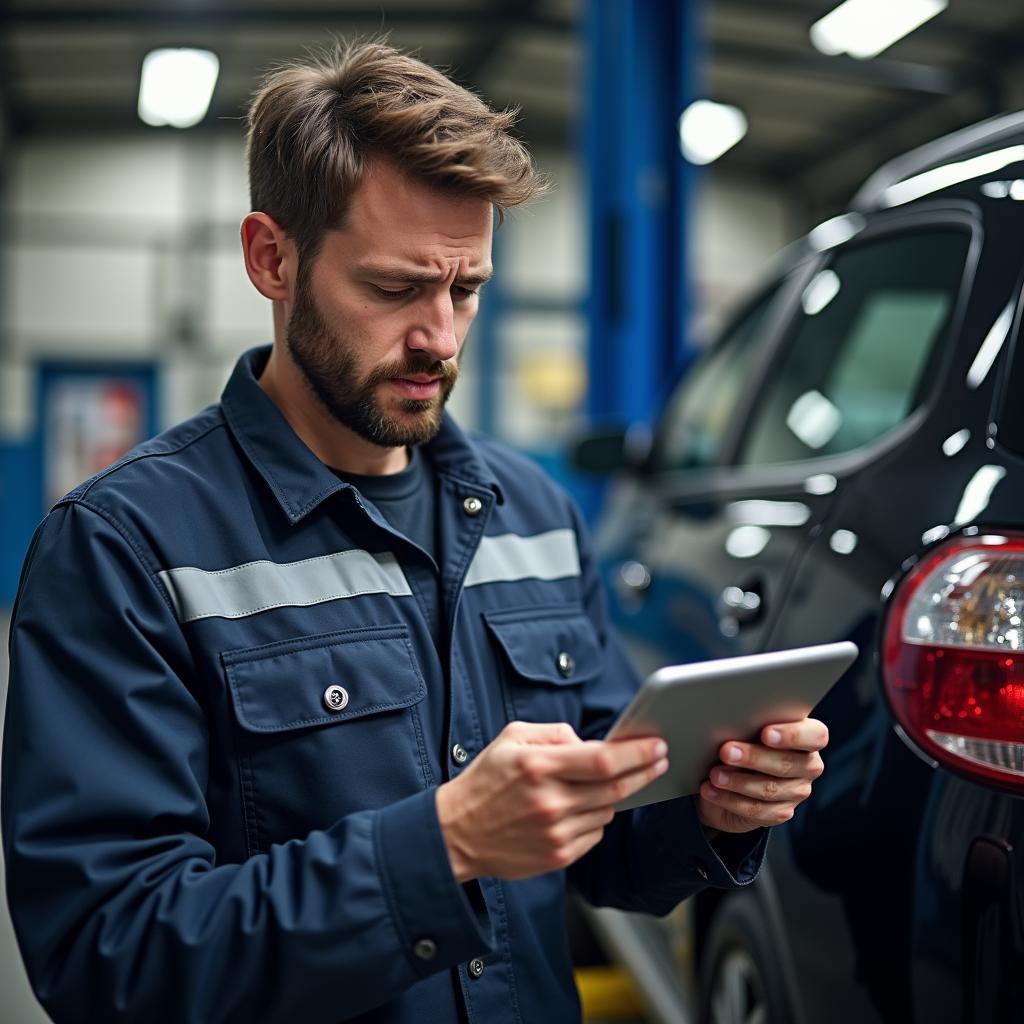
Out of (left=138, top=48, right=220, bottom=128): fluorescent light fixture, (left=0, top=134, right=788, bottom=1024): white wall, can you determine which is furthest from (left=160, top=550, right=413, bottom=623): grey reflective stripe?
(left=0, top=134, right=788, bottom=1024): white wall

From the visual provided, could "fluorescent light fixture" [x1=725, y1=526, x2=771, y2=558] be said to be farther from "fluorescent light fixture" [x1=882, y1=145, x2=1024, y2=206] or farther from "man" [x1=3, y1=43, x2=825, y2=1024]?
"fluorescent light fixture" [x1=882, y1=145, x2=1024, y2=206]

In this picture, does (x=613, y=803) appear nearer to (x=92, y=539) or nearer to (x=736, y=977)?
(x=92, y=539)

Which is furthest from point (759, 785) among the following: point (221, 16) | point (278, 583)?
point (221, 16)

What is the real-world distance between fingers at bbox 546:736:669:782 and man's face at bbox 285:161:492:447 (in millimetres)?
511

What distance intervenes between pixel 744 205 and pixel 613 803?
1472cm

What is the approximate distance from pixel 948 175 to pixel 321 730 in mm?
1308

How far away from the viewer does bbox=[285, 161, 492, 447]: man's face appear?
1377 millimetres

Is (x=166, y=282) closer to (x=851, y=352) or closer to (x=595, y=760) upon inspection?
(x=851, y=352)

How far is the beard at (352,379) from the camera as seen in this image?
1.41m

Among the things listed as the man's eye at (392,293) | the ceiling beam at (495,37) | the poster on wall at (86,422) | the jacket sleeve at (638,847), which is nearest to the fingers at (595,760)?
the jacket sleeve at (638,847)

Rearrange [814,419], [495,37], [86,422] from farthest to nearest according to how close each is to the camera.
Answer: [86,422]
[495,37]
[814,419]

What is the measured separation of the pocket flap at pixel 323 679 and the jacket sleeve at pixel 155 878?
0.09 metres

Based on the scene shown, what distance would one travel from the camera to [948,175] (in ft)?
6.26

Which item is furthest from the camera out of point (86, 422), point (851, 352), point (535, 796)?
point (86, 422)
